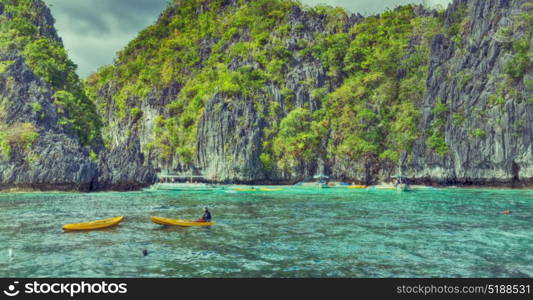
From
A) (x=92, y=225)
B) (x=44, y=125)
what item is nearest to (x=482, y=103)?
(x=92, y=225)

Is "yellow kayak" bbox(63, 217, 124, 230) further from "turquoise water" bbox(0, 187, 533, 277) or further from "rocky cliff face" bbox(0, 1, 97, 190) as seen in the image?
"rocky cliff face" bbox(0, 1, 97, 190)

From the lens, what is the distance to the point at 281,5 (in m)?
141

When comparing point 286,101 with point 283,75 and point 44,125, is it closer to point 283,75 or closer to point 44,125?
point 283,75

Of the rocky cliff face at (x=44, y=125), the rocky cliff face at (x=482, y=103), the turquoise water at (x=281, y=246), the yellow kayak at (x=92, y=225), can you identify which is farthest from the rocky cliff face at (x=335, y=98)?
the yellow kayak at (x=92, y=225)

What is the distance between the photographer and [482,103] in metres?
89.8

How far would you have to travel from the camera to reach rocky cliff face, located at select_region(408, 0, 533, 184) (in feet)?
275

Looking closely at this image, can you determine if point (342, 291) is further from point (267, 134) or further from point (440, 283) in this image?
point (267, 134)

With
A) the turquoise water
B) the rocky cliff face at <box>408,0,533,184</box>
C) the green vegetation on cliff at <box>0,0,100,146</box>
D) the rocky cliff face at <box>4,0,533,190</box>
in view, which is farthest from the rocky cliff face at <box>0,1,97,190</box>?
the rocky cliff face at <box>408,0,533,184</box>

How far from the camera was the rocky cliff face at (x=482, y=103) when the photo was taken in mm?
83938

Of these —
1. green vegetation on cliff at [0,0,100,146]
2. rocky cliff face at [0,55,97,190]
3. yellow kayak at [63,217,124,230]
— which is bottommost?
yellow kayak at [63,217,124,230]

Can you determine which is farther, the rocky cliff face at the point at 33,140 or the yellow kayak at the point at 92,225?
the rocky cliff face at the point at 33,140

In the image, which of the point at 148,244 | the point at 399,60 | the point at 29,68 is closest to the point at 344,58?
the point at 399,60

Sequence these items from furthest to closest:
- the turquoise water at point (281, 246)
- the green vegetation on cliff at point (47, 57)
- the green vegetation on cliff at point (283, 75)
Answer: the green vegetation on cliff at point (283, 75), the green vegetation on cliff at point (47, 57), the turquoise water at point (281, 246)

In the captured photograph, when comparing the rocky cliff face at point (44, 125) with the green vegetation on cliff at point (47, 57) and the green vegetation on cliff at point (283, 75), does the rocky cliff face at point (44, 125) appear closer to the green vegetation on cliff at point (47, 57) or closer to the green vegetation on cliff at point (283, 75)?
the green vegetation on cliff at point (47, 57)
